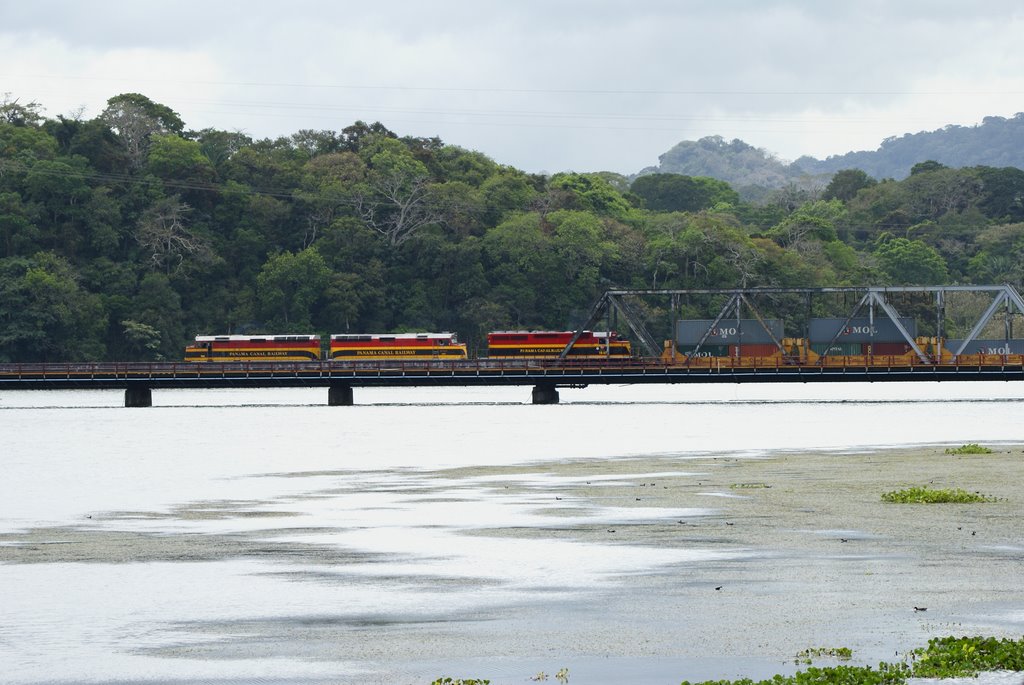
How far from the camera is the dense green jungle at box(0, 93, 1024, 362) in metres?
154

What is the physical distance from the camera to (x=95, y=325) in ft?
489

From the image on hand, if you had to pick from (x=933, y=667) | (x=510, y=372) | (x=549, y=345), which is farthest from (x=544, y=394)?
(x=933, y=667)

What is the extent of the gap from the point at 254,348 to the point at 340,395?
24586 mm

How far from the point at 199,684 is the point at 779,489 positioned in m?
22.9

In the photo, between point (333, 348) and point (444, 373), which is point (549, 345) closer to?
point (333, 348)

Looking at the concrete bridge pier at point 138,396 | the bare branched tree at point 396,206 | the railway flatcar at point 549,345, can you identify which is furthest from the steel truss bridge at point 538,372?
the bare branched tree at point 396,206

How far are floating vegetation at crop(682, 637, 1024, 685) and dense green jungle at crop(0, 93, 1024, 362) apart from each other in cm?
13803

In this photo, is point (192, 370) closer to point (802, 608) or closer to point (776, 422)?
point (776, 422)

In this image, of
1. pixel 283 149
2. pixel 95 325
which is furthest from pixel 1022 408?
pixel 283 149

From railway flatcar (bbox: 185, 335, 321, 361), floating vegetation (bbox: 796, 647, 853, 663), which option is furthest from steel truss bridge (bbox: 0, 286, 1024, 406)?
floating vegetation (bbox: 796, 647, 853, 663)

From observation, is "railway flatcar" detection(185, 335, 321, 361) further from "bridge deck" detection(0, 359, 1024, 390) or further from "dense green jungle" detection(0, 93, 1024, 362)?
"bridge deck" detection(0, 359, 1024, 390)

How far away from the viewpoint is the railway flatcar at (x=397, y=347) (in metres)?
140

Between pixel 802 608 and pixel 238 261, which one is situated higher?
pixel 238 261

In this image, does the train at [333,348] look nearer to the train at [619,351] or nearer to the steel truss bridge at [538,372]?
the train at [619,351]
